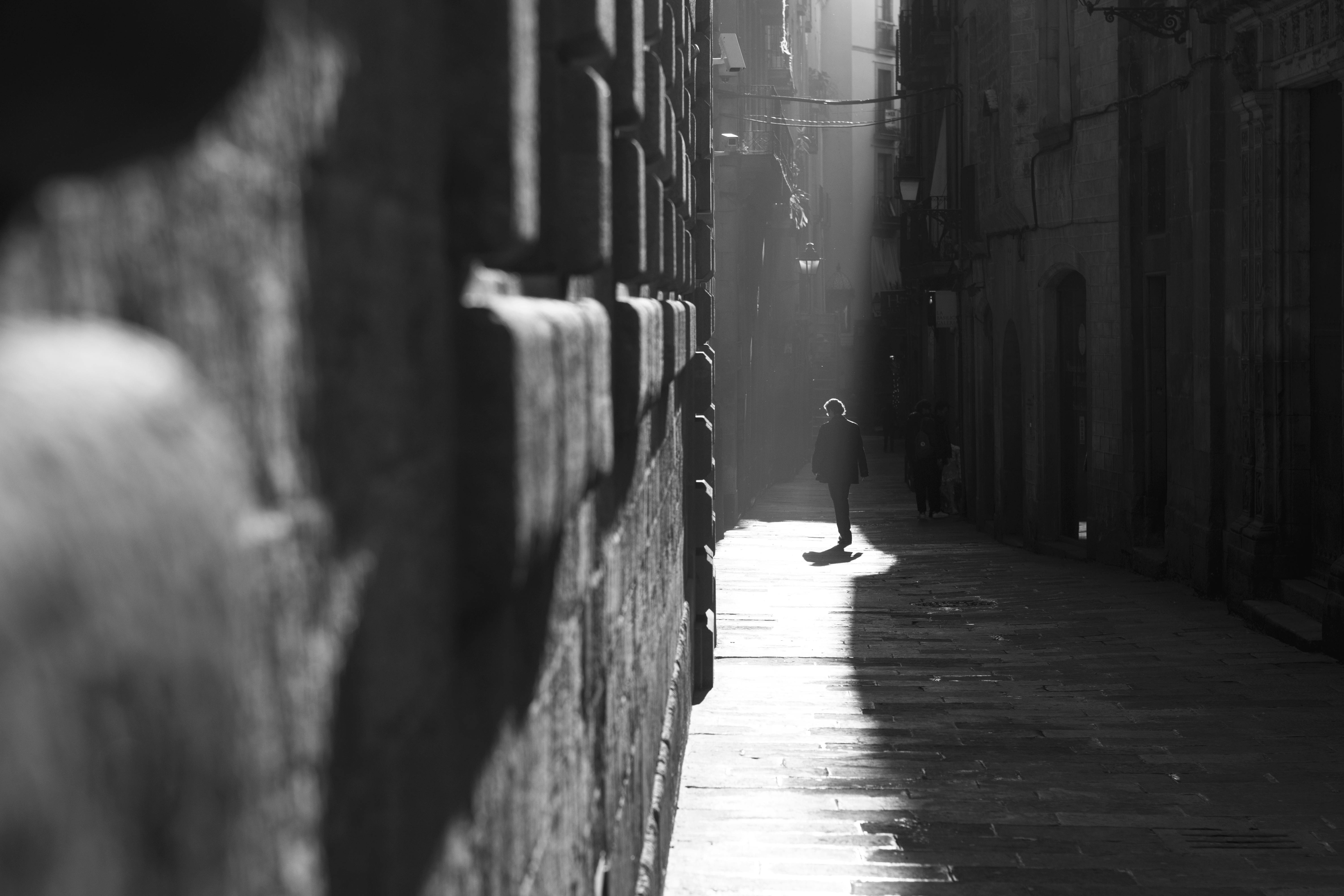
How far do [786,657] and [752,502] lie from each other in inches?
698

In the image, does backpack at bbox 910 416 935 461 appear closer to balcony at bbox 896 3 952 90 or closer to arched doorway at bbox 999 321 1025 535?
arched doorway at bbox 999 321 1025 535

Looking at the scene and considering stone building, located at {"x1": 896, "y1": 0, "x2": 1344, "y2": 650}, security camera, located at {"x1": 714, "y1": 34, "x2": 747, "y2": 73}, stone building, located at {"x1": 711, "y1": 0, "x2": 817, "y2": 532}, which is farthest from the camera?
stone building, located at {"x1": 711, "y1": 0, "x2": 817, "y2": 532}

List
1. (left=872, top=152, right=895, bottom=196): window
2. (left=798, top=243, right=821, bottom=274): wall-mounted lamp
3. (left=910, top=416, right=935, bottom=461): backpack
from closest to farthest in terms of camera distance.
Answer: (left=910, top=416, right=935, bottom=461): backpack
(left=798, top=243, right=821, bottom=274): wall-mounted lamp
(left=872, top=152, right=895, bottom=196): window

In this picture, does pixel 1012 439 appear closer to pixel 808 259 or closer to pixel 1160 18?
pixel 1160 18

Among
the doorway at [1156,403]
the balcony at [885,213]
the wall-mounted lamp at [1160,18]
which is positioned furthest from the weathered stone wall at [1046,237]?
the balcony at [885,213]

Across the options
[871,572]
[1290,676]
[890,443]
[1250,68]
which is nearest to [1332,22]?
[1250,68]

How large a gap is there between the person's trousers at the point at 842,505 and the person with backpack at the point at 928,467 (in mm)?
4866

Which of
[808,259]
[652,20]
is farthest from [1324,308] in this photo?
[808,259]

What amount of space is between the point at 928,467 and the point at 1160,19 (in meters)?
10.9

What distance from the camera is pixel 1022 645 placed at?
11.9m

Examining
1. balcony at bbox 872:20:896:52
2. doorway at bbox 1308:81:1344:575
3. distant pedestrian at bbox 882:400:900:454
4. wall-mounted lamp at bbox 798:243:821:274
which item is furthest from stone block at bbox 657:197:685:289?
balcony at bbox 872:20:896:52

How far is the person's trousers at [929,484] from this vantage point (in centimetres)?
2500

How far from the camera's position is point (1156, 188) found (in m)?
16.7

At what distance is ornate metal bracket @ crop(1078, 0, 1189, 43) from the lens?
14.8 m
